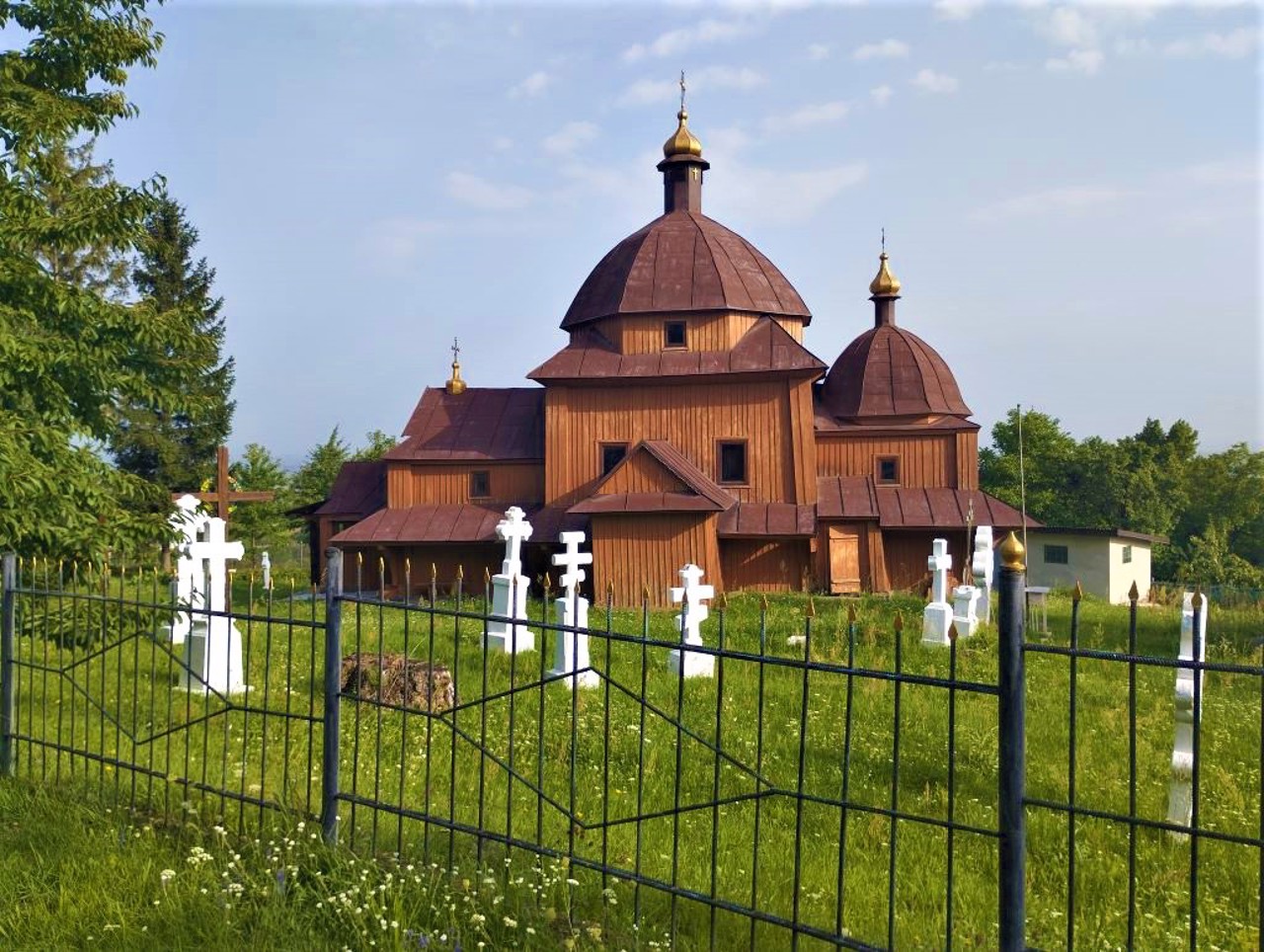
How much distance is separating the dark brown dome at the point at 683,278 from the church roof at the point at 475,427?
2478mm

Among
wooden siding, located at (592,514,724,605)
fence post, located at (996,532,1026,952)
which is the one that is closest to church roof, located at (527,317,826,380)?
wooden siding, located at (592,514,724,605)

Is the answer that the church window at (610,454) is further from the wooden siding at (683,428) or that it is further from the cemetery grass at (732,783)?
the cemetery grass at (732,783)

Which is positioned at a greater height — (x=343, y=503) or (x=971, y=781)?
(x=343, y=503)

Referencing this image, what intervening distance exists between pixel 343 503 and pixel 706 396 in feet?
32.9

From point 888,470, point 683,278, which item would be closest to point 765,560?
point 888,470

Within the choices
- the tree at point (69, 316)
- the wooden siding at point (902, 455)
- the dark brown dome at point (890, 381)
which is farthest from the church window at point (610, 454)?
the tree at point (69, 316)

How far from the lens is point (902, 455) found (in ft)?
70.7

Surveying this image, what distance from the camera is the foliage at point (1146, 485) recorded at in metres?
44.3

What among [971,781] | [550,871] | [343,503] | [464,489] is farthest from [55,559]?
[343,503]

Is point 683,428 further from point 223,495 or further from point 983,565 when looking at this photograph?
point 223,495

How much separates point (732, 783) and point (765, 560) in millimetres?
13870

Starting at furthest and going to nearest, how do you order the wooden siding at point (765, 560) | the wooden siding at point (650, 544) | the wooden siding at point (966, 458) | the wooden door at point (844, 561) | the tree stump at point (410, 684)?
the wooden siding at point (966, 458) → the wooden siding at point (765, 560) → the wooden door at point (844, 561) → the wooden siding at point (650, 544) → the tree stump at point (410, 684)

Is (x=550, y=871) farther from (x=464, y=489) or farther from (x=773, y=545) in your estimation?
(x=464, y=489)

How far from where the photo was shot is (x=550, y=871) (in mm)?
4312
